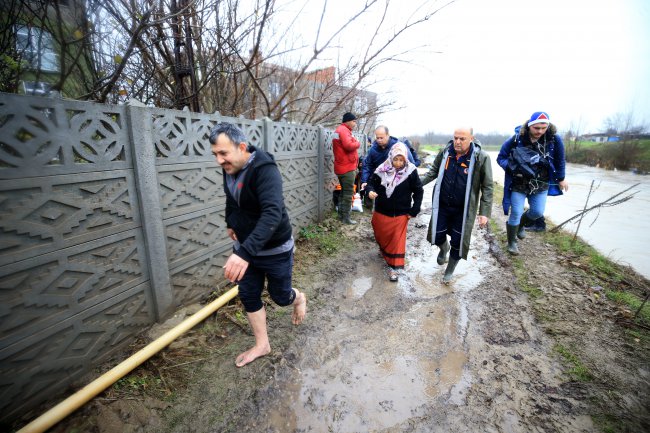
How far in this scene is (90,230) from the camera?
6.67 ft

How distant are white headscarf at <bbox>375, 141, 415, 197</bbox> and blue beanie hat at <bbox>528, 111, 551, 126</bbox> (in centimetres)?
180

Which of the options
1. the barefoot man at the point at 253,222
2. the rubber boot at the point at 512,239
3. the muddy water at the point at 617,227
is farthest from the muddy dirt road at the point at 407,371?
the muddy water at the point at 617,227

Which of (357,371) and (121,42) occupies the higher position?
(121,42)

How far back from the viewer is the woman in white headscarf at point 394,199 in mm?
3652

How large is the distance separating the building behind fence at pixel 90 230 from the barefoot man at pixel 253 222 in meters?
0.84

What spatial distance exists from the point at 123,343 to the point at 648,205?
16.3 meters

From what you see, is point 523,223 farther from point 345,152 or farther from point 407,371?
point 407,371

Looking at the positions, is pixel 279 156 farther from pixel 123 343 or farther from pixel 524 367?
pixel 524 367

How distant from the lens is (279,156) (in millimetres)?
4391

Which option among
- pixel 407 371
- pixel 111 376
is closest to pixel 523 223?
pixel 407 371

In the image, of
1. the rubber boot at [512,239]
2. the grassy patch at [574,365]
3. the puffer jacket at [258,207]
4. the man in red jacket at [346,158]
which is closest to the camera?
the puffer jacket at [258,207]

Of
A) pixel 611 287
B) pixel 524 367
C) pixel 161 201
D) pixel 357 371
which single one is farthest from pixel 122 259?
pixel 611 287

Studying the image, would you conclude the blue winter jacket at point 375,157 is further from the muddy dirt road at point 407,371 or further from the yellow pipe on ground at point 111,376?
the yellow pipe on ground at point 111,376

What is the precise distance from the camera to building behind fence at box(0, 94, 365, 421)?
5.51 ft
